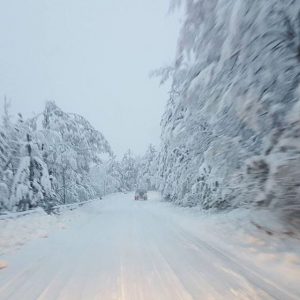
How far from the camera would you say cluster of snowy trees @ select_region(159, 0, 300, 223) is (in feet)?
27.1

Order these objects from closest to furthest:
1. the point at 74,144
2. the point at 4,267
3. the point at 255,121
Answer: the point at 4,267 < the point at 255,121 < the point at 74,144

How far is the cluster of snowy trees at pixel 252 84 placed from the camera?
8.26m

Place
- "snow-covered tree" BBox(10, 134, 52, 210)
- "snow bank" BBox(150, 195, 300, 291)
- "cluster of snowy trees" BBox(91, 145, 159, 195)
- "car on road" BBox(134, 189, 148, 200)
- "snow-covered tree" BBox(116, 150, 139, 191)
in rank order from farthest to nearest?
"snow-covered tree" BBox(116, 150, 139, 191) < "cluster of snowy trees" BBox(91, 145, 159, 195) < "car on road" BBox(134, 189, 148, 200) < "snow-covered tree" BBox(10, 134, 52, 210) < "snow bank" BBox(150, 195, 300, 291)

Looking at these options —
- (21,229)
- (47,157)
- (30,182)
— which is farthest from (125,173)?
(21,229)

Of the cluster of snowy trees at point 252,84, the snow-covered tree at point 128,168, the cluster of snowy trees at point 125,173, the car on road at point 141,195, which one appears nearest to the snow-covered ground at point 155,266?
the cluster of snowy trees at point 252,84

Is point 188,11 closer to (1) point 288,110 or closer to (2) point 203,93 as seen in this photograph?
(2) point 203,93

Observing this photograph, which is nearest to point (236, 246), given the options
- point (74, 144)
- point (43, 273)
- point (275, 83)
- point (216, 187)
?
point (275, 83)

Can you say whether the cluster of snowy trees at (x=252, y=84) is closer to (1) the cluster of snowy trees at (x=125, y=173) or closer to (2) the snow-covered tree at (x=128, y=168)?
(1) the cluster of snowy trees at (x=125, y=173)

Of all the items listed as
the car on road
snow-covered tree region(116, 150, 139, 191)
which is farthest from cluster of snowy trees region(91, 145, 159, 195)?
the car on road

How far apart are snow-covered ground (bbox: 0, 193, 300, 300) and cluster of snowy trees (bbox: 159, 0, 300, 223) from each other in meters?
1.32

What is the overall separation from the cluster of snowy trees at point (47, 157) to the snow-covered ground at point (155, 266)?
328 inches

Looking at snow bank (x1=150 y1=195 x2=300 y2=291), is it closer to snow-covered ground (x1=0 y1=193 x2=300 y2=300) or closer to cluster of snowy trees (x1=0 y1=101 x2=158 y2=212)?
snow-covered ground (x1=0 y1=193 x2=300 y2=300)

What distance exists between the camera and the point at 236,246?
30.7 feet

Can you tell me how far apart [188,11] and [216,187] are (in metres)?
9.95
